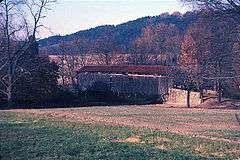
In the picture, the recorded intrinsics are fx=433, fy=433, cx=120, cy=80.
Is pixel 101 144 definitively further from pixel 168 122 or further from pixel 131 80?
pixel 131 80

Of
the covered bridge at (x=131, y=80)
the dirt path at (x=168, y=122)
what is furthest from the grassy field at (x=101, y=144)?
the covered bridge at (x=131, y=80)

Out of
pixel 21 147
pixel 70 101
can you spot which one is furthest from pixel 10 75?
pixel 21 147

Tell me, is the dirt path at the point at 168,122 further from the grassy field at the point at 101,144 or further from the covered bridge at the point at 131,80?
the covered bridge at the point at 131,80

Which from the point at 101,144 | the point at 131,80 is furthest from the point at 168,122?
the point at 131,80

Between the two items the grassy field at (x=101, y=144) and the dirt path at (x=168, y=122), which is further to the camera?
the dirt path at (x=168, y=122)

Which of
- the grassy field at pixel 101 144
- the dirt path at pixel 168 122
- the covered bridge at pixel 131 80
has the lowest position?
the dirt path at pixel 168 122

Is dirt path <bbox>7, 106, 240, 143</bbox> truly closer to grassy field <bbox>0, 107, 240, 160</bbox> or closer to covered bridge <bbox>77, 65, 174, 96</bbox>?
grassy field <bbox>0, 107, 240, 160</bbox>

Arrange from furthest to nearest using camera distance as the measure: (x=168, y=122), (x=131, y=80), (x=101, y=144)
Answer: (x=131, y=80)
(x=168, y=122)
(x=101, y=144)

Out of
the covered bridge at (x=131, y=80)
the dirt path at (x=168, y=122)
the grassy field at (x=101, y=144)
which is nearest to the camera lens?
the grassy field at (x=101, y=144)

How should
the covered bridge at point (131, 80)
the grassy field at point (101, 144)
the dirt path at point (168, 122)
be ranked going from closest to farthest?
the grassy field at point (101, 144), the dirt path at point (168, 122), the covered bridge at point (131, 80)

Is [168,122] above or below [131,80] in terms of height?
below

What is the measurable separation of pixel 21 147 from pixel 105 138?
422 cm

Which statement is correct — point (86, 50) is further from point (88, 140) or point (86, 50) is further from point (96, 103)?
point (88, 140)

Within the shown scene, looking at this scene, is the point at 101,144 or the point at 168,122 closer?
the point at 101,144
